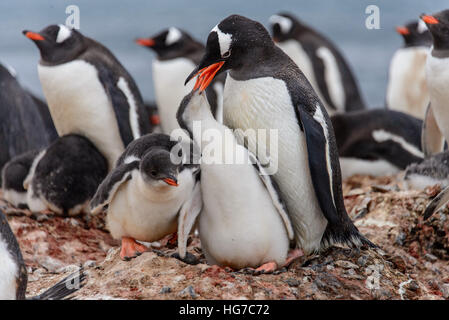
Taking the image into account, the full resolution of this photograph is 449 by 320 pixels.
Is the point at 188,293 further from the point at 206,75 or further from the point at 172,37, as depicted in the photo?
the point at 172,37

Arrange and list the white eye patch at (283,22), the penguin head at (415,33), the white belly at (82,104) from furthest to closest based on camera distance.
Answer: the white eye patch at (283,22) → the penguin head at (415,33) → the white belly at (82,104)

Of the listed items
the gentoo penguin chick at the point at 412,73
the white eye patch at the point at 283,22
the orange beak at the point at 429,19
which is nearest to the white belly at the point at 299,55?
the white eye patch at the point at 283,22

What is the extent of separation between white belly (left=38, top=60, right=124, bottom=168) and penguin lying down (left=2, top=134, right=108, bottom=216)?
9 centimetres

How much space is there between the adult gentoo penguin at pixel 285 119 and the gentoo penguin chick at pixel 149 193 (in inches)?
14.3

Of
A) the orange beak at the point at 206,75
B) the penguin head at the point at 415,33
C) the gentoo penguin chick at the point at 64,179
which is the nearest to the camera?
the orange beak at the point at 206,75

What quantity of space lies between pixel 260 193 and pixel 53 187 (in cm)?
211

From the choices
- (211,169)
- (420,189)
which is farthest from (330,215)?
(420,189)

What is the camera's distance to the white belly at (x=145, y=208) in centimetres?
330

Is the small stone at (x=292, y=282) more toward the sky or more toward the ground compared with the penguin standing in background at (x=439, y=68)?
more toward the ground

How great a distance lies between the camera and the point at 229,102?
11.5ft

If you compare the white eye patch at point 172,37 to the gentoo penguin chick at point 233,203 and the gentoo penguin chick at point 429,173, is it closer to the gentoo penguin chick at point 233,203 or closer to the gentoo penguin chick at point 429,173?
the gentoo penguin chick at point 429,173

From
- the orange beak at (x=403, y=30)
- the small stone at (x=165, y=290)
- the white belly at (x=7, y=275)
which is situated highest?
the white belly at (x=7, y=275)

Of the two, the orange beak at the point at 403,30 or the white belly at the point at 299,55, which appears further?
the white belly at the point at 299,55

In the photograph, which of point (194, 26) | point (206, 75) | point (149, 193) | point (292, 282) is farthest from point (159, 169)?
point (194, 26)
